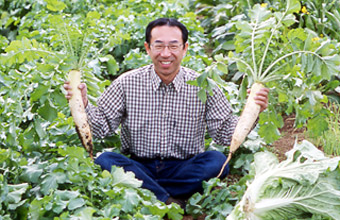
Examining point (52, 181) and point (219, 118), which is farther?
point (219, 118)

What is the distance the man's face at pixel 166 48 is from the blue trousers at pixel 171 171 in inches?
26.2

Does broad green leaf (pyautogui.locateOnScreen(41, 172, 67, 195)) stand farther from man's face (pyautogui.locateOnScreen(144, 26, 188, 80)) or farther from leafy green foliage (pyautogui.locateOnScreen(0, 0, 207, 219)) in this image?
man's face (pyautogui.locateOnScreen(144, 26, 188, 80))

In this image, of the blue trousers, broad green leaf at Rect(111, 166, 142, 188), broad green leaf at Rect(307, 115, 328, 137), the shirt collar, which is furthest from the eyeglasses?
broad green leaf at Rect(307, 115, 328, 137)

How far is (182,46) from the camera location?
4.27 metres

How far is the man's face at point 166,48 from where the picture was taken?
4195 mm

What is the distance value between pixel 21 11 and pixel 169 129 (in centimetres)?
492

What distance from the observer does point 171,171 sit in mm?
4324

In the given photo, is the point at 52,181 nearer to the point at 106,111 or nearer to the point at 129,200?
the point at 129,200

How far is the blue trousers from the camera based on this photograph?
13.6ft

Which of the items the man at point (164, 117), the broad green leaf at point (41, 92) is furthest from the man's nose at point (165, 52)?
the broad green leaf at point (41, 92)

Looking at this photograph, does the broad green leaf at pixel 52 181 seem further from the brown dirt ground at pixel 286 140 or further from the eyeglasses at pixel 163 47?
the brown dirt ground at pixel 286 140

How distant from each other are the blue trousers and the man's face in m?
0.67

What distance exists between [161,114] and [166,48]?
0.51 metres

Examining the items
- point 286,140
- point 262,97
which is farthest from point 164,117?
point 286,140
